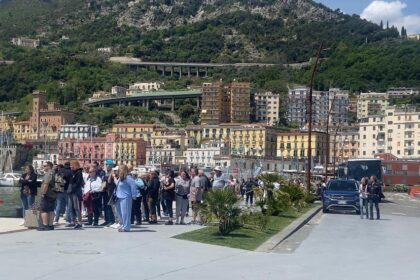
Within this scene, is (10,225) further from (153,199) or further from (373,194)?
(373,194)

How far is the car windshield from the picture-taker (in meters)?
29.5

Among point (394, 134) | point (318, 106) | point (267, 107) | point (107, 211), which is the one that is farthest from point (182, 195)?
point (318, 106)

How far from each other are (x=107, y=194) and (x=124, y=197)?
155cm

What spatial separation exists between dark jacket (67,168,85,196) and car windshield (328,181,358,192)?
14.3 meters

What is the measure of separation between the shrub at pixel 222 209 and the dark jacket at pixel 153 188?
347 centimetres

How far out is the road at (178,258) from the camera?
10.8 meters

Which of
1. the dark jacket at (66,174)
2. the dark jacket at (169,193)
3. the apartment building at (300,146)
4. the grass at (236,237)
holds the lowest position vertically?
the grass at (236,237)

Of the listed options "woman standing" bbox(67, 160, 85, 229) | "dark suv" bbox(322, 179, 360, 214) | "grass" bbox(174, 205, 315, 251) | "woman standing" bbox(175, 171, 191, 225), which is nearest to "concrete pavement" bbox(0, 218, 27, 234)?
"woman standing" bbox(67, 160, 85, 229)

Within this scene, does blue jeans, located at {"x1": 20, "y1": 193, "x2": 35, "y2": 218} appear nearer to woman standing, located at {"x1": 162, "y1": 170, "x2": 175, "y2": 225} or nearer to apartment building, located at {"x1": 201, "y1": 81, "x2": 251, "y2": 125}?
woman standing, located at {"x1": 162, "y1": 170, "x2": 175, "y2": 225}

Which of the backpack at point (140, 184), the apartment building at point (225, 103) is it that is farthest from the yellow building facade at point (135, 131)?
the backpack at point (140, 184)

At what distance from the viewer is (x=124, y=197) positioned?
1641 centimetres

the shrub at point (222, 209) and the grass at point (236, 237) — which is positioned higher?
the shrub at point (222, 209)

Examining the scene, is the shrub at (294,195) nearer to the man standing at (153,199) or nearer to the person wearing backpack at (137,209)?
the man standing at (153,199)

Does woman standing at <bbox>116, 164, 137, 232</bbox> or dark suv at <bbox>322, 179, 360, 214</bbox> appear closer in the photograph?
woman standing at <bbox>116, 164, 137, 232</bbox>
